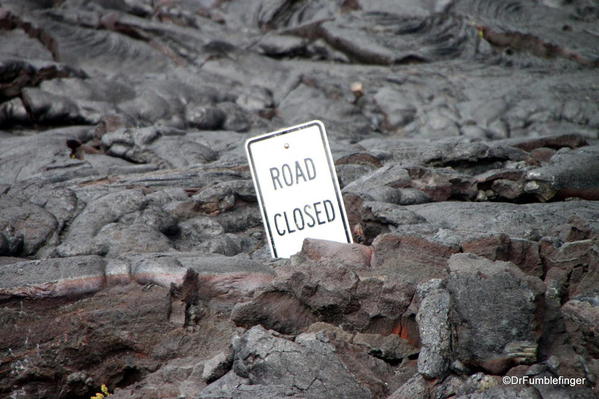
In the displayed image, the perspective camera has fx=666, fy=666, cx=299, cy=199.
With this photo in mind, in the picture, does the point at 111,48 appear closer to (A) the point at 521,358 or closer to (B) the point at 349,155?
(B) the point at 349,155

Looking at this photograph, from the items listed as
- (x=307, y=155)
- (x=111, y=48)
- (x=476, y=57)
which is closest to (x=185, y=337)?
(x=307, y=155)

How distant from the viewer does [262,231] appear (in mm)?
4750

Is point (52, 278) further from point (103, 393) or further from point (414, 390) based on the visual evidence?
point (414, 390)

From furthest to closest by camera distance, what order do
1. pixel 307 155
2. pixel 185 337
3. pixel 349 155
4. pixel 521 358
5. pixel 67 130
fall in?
pixel 67 130, pixel 349 155, pixel 307 155, pixel 185 337, pixel 521 358

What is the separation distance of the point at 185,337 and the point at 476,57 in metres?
8.15

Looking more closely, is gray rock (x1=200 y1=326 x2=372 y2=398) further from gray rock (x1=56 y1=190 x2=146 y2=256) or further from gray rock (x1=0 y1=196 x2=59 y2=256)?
gray rock (x1=0 y1=196 x2=59 y2=256)

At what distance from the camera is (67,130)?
7344mm

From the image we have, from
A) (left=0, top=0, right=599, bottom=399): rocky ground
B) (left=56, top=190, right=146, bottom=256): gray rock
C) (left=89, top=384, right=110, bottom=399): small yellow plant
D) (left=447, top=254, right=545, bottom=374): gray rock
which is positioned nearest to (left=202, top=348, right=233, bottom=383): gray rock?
(left=0, top=0, right=599, bottom=399): rocky ground

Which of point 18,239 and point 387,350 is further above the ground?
point 18,239

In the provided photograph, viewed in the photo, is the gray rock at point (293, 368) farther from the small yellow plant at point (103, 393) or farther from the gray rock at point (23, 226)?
the gray rock at point (23, 226)
